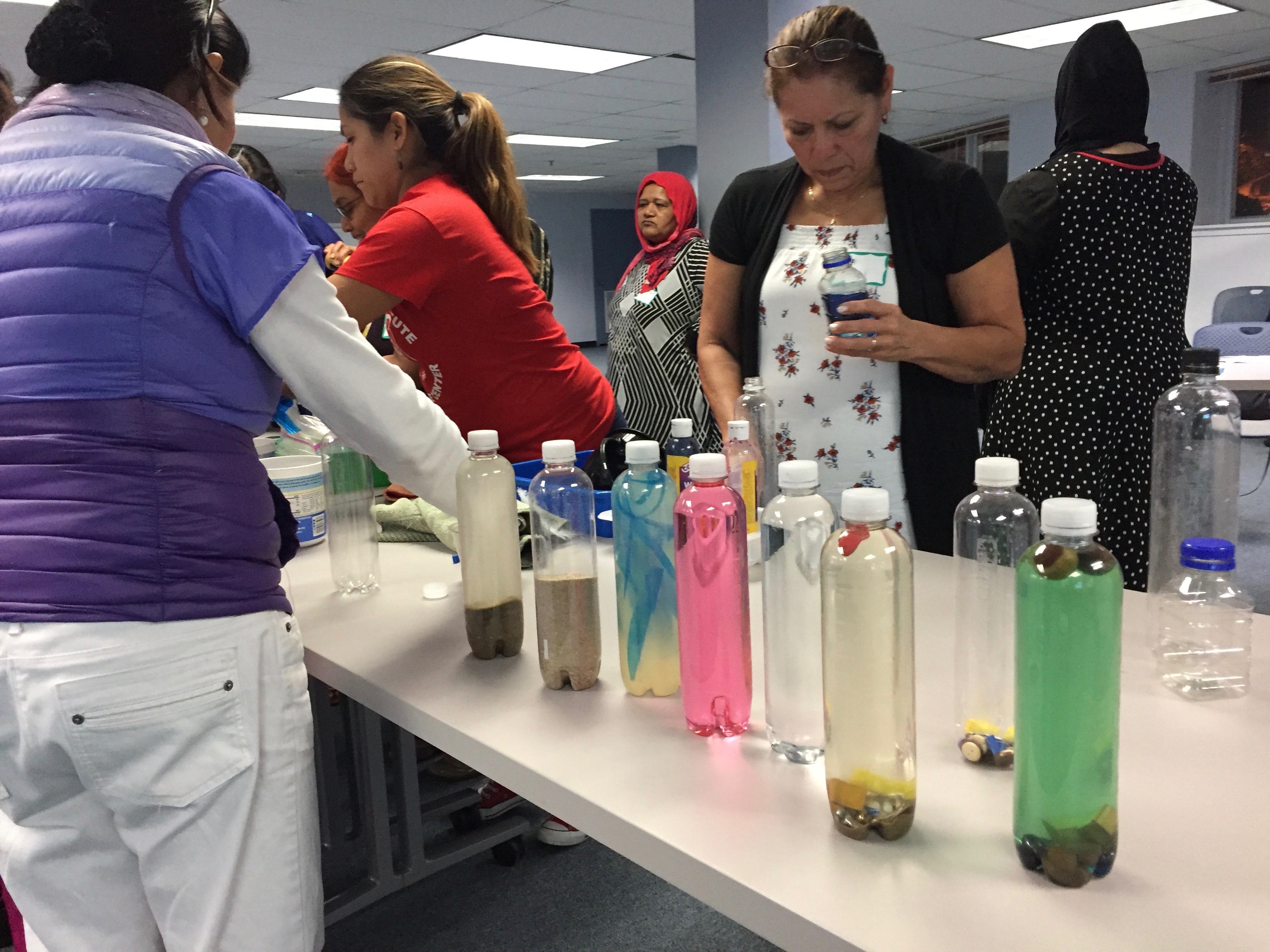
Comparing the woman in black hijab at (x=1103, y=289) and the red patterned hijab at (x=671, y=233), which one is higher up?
the red patterned hijab at (x=671, y=233)

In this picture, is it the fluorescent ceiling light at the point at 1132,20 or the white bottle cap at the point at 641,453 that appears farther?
the fluorescent ceiling light at the point at 1132,20

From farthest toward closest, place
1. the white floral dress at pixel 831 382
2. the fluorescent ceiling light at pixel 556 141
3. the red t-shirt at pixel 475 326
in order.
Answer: the fluorescent ceiling light at pixel 556 141
the white floral dress at pixel 831 382
the red t-shirt at pixel 475 326

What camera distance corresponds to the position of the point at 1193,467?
1.21m

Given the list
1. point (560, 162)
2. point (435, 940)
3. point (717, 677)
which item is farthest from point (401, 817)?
point (560, 162)

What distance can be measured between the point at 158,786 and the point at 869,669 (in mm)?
708

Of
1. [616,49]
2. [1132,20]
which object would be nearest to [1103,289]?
[616,49]

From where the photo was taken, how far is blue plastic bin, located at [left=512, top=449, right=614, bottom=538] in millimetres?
1463

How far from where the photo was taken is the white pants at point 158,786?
2.96ft

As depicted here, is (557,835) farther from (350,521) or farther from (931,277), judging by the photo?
(931,277)

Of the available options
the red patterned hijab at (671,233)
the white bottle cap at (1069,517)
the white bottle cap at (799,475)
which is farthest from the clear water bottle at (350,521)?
the red patterned hijab at (671,233)

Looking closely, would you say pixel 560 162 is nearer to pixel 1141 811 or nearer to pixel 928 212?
pixel 928 212

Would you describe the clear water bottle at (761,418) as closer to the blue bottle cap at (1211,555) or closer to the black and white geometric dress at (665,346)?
the blue bottle cap at (1211,555)

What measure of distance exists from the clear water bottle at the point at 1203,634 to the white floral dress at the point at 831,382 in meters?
0.58

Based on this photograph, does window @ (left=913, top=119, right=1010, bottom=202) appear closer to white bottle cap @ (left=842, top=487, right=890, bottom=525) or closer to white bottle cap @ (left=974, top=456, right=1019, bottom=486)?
white bottle cap @ (left=974, top=456, right=1019, bottom=486)
